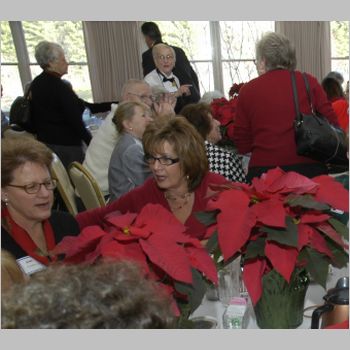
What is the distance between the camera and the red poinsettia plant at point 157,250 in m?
0.90

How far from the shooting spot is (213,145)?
242 cm

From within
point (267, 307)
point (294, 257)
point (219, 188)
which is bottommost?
point (267, 307)

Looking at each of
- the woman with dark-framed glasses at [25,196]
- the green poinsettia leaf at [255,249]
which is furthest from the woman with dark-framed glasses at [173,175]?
the green poinsettia leaf at [255,249]

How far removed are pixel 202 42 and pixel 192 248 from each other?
578cm

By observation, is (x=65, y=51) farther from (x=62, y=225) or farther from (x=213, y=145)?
(x=62, y=225)

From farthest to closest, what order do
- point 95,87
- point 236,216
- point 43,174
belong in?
point 95,87 → point 43,174 → point 236,216

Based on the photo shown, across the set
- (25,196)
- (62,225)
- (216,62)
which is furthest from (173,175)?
(216,62)

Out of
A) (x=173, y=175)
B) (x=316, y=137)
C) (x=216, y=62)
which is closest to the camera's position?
(x=173, y=175)

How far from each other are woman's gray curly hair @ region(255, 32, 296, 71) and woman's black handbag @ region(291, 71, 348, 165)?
8 cm

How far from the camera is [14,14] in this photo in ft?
2.58

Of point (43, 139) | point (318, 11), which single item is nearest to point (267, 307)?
point (318, 11)

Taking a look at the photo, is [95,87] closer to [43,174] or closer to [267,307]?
[43,174]

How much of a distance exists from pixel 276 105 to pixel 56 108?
1695 millimetres

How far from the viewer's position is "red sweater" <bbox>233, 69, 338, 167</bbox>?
2137mm
